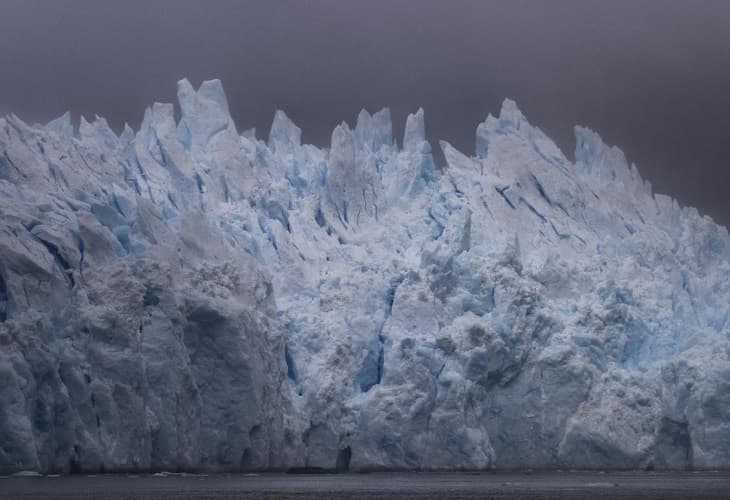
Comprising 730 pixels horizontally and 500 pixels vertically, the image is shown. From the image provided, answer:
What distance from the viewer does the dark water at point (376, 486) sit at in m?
22.2

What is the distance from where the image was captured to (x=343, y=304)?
3459 centimetres

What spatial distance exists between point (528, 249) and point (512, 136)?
481 centimetres

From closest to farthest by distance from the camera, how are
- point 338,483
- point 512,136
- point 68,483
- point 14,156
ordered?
point 68,483 < point 338,483 < point 14,156 < point 512,136

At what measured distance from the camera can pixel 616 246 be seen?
37531 millimetres

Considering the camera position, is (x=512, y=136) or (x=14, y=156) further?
(x=512, y=136)

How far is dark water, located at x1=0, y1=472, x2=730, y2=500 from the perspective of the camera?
72.9ft

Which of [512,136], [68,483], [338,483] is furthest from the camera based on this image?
[512,136]

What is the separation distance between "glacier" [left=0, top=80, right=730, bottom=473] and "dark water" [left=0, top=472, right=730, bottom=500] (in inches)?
44.9

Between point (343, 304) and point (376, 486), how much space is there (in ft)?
29.9

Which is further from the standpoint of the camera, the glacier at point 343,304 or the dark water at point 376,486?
the glacier at point 343,304

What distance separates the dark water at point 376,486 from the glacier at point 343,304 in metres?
1.14

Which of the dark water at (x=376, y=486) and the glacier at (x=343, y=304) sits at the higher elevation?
the glacier at (x=343, y=304)

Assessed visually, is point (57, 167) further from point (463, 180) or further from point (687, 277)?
point (687, 277)

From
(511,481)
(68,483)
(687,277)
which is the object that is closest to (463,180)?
(687,277)
